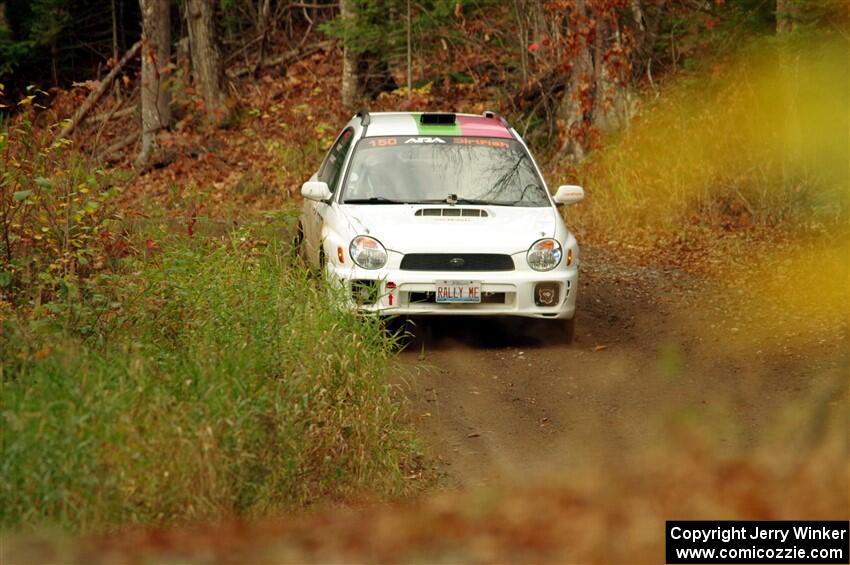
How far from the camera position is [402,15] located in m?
22.9

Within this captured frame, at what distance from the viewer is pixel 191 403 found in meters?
6.63

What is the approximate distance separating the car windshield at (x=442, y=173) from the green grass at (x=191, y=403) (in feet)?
5.80

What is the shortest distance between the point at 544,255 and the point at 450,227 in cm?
79

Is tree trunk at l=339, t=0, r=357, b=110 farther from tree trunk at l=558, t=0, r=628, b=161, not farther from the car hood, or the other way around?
the car hood

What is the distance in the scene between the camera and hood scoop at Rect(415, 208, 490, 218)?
1046cm

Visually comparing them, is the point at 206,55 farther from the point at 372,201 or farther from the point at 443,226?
the point at 443,226

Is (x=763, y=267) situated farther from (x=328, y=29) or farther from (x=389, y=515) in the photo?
(x=328, y=29)

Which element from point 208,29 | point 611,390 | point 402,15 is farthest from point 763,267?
point 208,29

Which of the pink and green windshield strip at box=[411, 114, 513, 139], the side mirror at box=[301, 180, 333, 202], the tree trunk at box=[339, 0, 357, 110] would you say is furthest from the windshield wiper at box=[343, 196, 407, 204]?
the tree trunk at box=[339, 0, 357, 110]

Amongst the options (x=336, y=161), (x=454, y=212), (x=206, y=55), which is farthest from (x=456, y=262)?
(x=206, y=55)

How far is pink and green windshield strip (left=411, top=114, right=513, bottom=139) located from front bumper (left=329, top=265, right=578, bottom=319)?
1.86 metres

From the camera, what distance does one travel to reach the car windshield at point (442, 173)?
35.6ft

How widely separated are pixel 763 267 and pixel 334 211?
573 centimetres

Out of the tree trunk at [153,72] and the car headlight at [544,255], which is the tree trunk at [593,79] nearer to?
the tree trunk at [153,72]
